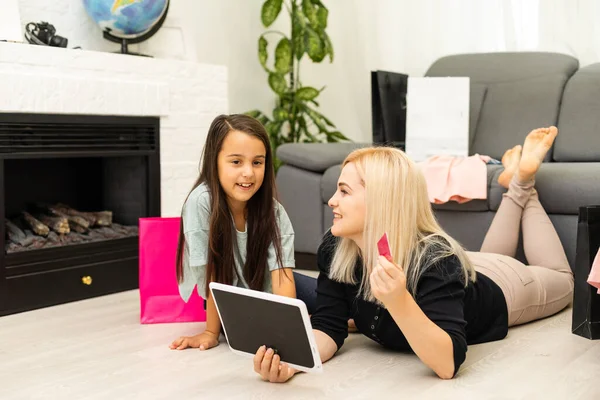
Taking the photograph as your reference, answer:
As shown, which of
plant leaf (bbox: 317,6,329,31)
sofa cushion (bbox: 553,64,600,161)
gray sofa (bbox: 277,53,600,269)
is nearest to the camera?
gray sofa (bbox: 277,53,600,269)

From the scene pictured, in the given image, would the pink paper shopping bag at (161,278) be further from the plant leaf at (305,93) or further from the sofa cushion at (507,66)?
the sofa cushion at (507,66)

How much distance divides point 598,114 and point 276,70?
163cm

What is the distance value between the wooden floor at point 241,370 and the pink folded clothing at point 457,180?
64cm

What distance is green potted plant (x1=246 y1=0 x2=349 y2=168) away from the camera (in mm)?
3902

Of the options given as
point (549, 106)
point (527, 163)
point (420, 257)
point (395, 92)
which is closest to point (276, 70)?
point (395, 92)

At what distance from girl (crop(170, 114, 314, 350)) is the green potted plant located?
179cm

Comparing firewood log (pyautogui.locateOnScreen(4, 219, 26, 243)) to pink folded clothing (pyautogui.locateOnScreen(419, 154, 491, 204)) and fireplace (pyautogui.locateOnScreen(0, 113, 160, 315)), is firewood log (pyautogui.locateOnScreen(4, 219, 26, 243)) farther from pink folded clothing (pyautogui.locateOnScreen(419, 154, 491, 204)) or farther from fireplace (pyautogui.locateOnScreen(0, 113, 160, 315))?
pink folded clothing (pyautogui.locateOnScreen(419, 154, 491, 204))

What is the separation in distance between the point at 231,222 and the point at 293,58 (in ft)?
6.91

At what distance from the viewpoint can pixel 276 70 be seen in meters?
4.02

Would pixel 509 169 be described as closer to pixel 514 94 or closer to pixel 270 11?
pixel 514 94

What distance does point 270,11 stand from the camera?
392cm

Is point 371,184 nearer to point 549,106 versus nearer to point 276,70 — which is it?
point 549,106

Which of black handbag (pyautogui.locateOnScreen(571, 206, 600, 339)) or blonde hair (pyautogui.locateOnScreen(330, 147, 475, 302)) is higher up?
blonde hair (pyautogui.locateOnScreen(330, 147, 475, 302))

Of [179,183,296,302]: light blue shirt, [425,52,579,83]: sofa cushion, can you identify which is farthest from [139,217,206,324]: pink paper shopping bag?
[425,52,579,83]: sofa cushion
